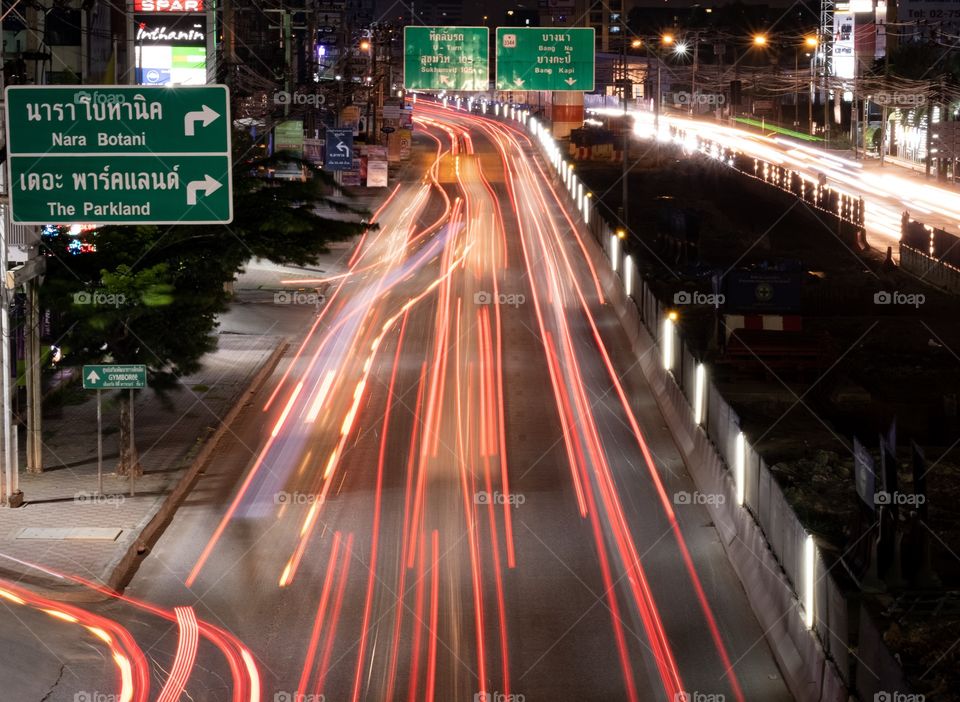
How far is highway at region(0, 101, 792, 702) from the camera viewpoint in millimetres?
11602

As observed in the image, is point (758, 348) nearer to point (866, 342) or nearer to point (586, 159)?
point (866, 342)

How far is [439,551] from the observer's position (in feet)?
49.3

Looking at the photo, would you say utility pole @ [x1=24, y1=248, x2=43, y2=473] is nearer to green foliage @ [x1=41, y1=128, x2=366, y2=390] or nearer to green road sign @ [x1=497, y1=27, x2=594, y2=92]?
green foliage @ [x1=41, y1=128, x2=366, y2=390]

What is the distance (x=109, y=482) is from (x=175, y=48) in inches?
924

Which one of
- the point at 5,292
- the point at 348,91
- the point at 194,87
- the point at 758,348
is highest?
the point at 348,91

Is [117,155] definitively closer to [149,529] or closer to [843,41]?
[149,529]

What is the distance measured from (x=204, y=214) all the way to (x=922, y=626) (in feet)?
32.6

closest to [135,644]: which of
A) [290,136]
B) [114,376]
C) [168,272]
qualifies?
[114,376]

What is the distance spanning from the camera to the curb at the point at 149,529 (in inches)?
525

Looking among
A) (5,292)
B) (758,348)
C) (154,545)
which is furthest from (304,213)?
(758,348)

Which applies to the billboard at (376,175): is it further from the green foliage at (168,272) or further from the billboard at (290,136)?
the green foliage at (168,272)

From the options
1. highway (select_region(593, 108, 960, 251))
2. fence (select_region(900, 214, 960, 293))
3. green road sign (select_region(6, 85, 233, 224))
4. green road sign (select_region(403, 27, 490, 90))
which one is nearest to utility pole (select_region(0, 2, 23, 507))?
green road sign (select_region(6, 85, 233, 224))

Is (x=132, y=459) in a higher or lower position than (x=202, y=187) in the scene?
lower

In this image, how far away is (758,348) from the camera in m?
23.1
